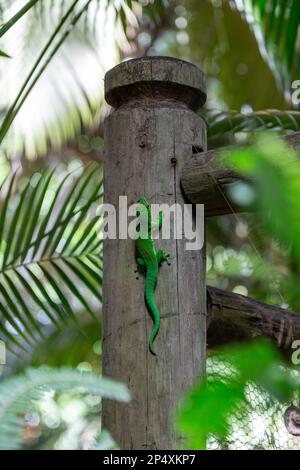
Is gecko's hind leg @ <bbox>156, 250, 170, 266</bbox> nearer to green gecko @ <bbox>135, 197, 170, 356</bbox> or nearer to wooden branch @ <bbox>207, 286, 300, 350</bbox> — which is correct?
green gecko @ <bbox>135, 197, 170, 356</bbox>

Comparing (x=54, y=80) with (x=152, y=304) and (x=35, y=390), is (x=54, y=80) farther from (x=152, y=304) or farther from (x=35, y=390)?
(x=35, y=390)

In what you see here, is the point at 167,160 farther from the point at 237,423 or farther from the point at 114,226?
the point at 237,423

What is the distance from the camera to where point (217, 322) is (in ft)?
6.20

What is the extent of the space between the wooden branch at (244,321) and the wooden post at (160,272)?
21cm

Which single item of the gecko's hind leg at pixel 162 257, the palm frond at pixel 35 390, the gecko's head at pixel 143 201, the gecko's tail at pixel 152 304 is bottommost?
the palm frond at pixel 35 390

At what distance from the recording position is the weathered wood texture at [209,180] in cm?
166

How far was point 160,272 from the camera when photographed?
1.65 metres

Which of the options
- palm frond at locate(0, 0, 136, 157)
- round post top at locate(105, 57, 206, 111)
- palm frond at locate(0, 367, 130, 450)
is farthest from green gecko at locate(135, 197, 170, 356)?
palm frond at locate(0, 0, 136, 157)

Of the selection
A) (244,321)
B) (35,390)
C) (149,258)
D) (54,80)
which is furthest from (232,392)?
(54,80)

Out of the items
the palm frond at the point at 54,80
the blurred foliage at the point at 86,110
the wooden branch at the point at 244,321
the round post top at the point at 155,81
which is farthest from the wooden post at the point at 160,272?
the palm frond at the point at 54,80

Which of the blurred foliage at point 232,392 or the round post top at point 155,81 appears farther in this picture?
the round post top at point 155,81

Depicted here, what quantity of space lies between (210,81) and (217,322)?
18.3ft

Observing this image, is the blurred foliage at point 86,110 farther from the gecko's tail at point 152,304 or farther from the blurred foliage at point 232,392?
the blurred foliage at point 232,392
